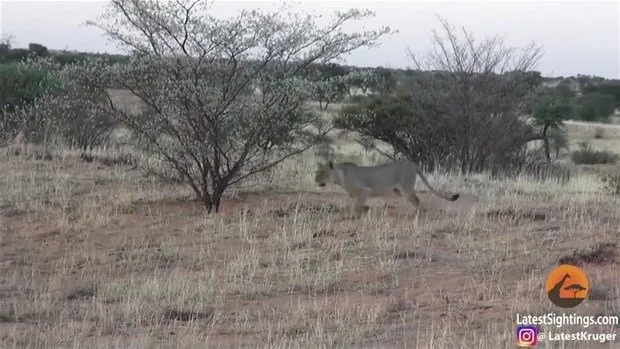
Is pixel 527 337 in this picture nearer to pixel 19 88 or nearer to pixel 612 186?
pixel 612 186

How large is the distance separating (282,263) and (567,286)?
3.03m

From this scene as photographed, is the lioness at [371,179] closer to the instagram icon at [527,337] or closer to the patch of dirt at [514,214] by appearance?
the patch of dirt at [514,214]

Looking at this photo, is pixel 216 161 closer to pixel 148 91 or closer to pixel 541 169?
pixel 148 91

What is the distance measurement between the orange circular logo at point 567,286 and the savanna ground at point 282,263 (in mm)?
106

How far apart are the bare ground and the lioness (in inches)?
11.8

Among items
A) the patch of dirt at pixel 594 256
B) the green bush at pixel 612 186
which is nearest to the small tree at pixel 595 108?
the green bush at pixel 612 186

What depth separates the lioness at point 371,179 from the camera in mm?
12336

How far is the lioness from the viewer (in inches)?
486

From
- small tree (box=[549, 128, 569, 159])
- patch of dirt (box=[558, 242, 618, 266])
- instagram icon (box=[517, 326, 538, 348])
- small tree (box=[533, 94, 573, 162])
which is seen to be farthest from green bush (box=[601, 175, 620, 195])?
small tree (box=[533, 94, 573, 162])

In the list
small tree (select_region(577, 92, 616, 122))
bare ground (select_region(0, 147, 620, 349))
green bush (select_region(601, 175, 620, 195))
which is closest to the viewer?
bare ground (select_region(0, 147, 620, 349))

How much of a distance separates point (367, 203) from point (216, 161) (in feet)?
8.26

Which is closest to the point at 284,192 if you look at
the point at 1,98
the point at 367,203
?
the point at 367,203

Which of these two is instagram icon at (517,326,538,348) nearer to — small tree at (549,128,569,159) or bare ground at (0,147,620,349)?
bare ground at (0,147,620,349)

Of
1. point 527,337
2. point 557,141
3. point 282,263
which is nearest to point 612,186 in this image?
point 282,263
